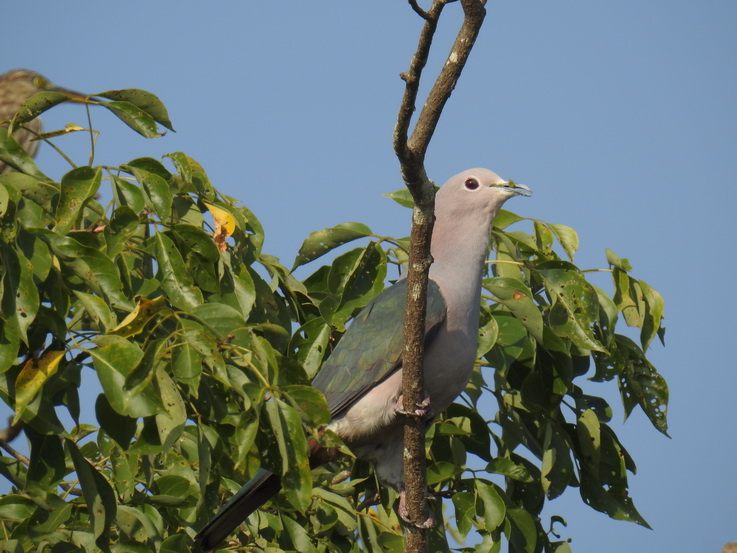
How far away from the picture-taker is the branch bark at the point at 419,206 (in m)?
2.29

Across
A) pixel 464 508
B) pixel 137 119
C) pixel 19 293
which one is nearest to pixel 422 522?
pixel 464 508

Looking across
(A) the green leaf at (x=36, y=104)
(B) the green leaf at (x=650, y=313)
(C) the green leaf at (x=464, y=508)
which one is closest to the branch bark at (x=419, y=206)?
(C) the green leaf at (x=464, y=508)

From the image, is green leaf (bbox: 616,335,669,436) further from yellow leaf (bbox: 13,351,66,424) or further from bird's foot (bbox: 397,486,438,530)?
yellow leaf (bbox: 13,351,66,424)

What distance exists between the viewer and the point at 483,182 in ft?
12.8

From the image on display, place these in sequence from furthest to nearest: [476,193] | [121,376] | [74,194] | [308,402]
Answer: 1. [476,193]
2. [74,194]
3. [308,402]
4. [121,376]

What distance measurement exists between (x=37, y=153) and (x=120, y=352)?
3989mm

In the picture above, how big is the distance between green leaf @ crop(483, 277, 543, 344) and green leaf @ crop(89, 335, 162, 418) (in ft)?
5.08

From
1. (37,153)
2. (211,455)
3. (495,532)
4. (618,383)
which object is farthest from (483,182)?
(37,153)

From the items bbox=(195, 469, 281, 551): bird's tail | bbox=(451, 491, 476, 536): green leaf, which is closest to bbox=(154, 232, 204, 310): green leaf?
bbox=(195, 469, 281, 551): bird's tail

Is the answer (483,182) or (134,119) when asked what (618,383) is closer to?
(483,182)

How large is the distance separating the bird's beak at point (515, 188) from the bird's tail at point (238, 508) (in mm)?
1551

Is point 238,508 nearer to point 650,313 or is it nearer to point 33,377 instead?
point 33,377

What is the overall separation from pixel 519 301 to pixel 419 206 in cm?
87

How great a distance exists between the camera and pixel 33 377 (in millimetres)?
2369
